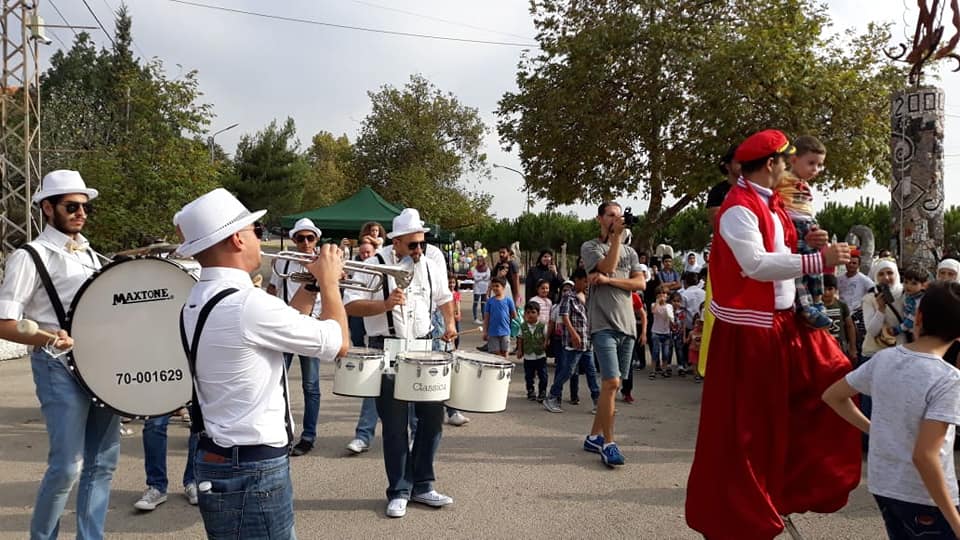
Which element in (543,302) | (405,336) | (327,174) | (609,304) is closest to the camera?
(405,336)

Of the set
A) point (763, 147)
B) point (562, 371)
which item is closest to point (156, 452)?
point (763, 147)

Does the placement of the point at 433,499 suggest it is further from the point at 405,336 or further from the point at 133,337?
the point at 133,337

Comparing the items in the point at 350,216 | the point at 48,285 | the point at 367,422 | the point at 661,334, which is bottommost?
the point at 367,422

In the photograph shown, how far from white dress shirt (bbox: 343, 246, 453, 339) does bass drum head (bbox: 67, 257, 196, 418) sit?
158 cm

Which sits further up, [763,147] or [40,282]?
[763,147]

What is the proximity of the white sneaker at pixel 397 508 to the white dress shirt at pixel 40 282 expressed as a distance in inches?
91.2

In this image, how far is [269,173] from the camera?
163ft

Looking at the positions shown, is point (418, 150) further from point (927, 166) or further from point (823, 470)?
point (823, 470)

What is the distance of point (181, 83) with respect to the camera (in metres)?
20.4

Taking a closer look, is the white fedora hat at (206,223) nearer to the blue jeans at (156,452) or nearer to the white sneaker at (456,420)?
the blue jeans at (156,452)

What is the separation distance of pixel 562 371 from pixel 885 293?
11.8 ft

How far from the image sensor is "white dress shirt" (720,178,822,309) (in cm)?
350

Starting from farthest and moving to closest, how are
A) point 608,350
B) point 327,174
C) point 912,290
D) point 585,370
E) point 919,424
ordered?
1. point 327,174
2. point 585,370
3. point 912,290
4. point 608,350
5. point 919,424

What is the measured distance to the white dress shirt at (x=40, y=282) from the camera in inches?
149
